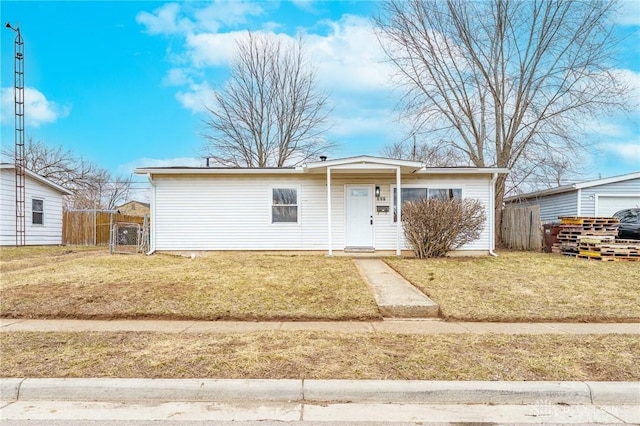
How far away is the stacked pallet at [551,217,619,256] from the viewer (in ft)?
42.2

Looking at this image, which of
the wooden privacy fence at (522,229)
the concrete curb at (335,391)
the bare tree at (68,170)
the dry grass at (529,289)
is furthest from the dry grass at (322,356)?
the bare tree at (68,170)

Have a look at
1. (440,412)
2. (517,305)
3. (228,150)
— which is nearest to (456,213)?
(517,305)

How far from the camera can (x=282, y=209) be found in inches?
530

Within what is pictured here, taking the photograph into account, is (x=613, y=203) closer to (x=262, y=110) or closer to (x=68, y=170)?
(x=262, y=110)

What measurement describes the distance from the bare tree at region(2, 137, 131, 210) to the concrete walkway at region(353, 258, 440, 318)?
78.6 feet

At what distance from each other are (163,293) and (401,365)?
4636 millimetres

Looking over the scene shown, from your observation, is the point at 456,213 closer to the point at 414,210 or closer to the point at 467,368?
the point at 414,210

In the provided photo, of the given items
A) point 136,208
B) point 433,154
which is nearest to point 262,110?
point 433,154

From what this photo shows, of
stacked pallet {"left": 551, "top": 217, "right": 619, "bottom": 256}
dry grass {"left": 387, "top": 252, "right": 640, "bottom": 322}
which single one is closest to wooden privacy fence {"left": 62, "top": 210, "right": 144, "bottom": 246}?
dry grass {"left": 387, "top": 252, "right": 640, "bottom": 322}

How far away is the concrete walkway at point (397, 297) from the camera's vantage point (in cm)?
Result: 627

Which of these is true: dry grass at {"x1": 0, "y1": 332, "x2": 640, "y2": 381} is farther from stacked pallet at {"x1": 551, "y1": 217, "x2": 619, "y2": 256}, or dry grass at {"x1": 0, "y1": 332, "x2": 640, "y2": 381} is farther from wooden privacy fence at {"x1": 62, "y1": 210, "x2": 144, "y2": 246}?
wooden privacy fence at {"x1": 62, "y1": 210, "x2": 144, "y2": 246}

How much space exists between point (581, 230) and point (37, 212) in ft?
68.9

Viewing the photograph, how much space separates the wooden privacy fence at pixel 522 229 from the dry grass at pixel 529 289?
4229 mm

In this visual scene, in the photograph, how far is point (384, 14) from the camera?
19.8 metres
